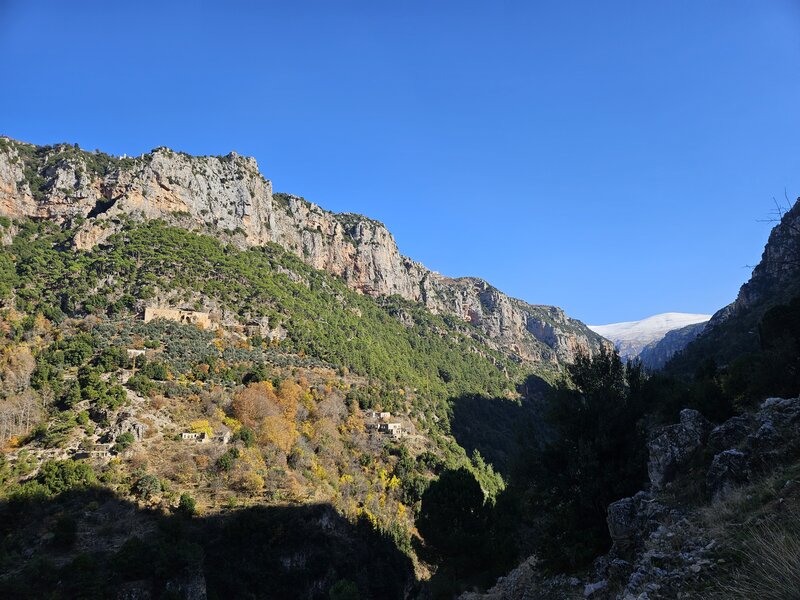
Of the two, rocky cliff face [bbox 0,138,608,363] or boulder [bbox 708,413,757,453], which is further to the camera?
rocky cliff face [bbox 0,138,608,363]

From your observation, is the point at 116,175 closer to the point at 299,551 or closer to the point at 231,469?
the point at 231,469

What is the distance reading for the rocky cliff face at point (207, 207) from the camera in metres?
63.6

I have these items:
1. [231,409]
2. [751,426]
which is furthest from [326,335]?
[751,426]

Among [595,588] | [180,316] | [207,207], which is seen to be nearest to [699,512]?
[595,588]

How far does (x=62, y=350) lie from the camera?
1513 inches

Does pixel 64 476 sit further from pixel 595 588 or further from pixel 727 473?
pixel 727 473

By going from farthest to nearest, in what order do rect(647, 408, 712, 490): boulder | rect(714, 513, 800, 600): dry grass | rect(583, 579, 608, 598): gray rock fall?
rect(647, 408, 712, 490): boulder < rect(583, 579, 608, 598): gray rock < rect(714, 513, 800, 600): dry grass

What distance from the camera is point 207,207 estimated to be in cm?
7781

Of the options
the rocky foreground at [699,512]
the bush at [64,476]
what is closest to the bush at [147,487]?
the bush at [64,476]

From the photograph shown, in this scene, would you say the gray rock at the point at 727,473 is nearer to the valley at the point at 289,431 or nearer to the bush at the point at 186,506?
the valley at the point at 289,431

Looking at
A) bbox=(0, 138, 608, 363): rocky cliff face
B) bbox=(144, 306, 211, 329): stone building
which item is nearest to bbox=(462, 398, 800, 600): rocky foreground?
bbox=(0, 138, 608, 363): rocky cliff face

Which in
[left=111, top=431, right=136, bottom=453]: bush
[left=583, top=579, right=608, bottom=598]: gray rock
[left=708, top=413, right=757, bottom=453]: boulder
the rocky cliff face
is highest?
the rocky cliff face

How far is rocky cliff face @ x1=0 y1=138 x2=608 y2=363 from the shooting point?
63562 mm

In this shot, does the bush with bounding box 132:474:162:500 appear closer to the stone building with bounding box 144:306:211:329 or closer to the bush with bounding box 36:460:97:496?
the bush with bounding box 36:460:97:496
